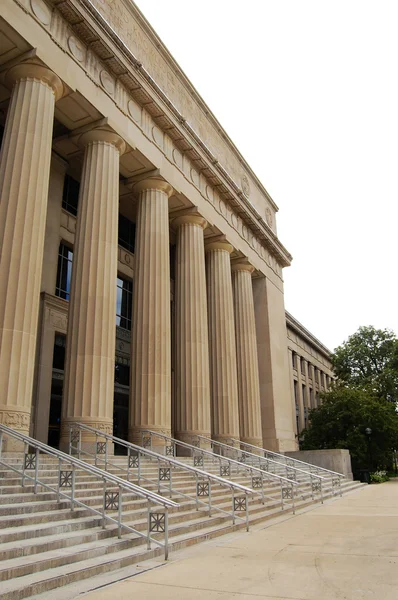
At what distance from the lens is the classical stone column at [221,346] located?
25.4 m

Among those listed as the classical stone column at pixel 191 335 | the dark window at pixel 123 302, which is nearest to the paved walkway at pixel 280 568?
the classical stone column at pixel 191 335

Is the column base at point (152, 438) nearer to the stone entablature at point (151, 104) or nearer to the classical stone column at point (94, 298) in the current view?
the classical stone column at point (94, 298)

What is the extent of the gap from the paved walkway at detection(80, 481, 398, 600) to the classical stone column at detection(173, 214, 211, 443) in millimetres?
10983

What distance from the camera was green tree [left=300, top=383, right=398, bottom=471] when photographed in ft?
107

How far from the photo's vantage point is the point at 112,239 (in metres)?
17.8

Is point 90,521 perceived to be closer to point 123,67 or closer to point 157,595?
point 157,595

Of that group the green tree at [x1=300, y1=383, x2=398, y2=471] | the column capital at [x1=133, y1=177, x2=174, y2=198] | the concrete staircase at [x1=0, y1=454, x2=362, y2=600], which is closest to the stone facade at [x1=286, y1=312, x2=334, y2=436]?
the green tree at [x1=300, y1=383, x2=398, y2=471]

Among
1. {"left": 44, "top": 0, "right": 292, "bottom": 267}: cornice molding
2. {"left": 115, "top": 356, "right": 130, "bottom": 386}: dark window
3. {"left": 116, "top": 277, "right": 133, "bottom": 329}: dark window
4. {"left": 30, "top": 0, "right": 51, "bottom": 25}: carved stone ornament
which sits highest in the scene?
{"left": 44, "top": 0, "right": 292, "bottom": 267}: cornice molding

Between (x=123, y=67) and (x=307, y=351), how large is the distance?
4373 cm

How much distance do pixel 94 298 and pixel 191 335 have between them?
7.51 m

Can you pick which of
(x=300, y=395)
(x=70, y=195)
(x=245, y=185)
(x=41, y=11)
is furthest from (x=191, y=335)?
(x=300, y=395)

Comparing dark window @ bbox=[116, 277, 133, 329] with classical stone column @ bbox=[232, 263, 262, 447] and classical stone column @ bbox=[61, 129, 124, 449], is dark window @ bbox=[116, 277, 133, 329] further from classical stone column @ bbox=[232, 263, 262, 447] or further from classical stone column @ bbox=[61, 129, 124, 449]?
classical stone column @ bbox=[232, 263, 262, 447]

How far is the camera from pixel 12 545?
6.93m

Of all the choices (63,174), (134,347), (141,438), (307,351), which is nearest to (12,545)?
(141,438)
